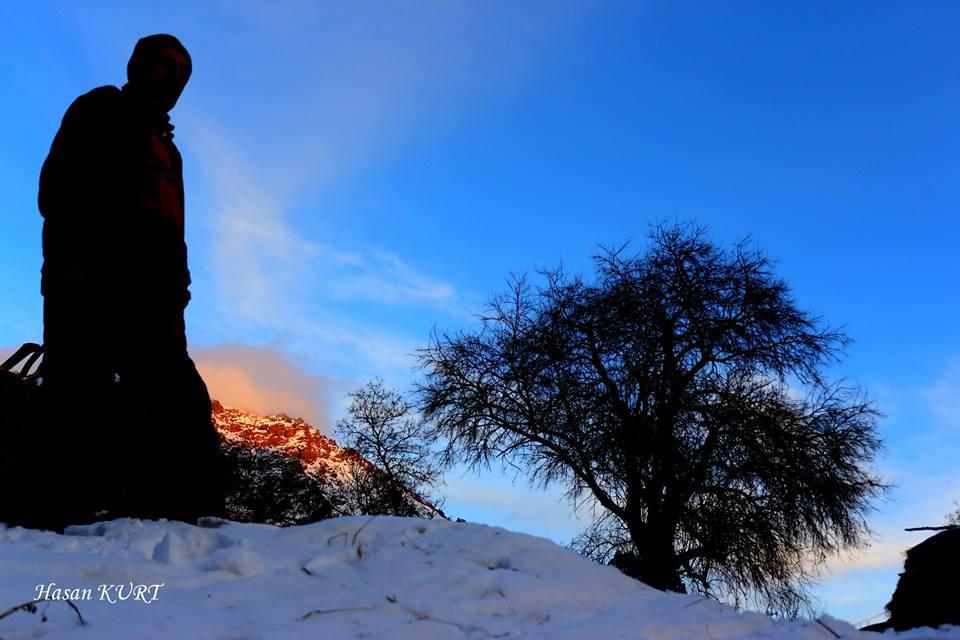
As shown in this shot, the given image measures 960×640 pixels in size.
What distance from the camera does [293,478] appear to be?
17.4 m

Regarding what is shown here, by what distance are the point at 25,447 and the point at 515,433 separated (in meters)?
10.3

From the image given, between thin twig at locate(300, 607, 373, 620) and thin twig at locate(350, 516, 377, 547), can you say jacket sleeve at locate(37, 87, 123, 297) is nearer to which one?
thin twig at locate(350, 516, 377, 547)

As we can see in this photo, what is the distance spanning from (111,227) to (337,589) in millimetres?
3432

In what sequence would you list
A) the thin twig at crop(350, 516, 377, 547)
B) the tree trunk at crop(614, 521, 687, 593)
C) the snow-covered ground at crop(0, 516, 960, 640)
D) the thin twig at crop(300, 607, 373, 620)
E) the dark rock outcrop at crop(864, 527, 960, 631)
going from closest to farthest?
the snow-covered ground at crop(0, 516, 960, 640) → the thin twig at crop(300, 607, 373, 620) → the thin twig at crop(350, 516, 377, 547) → the dark rock outcrop at crop(864, 527, 960, 631) → the tree trunk at crop(614, 521, 687, 593)

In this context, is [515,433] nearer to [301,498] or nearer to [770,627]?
[301,498]

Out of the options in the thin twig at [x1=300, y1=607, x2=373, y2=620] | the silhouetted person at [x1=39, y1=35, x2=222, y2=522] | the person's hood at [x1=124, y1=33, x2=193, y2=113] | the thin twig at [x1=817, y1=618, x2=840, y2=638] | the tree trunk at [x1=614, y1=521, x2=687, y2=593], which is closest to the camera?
the thin twig at [x1=300, y1=607, x2=373, y2=620]

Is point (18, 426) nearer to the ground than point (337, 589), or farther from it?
farther from it

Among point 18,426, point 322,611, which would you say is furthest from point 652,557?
point 322,611

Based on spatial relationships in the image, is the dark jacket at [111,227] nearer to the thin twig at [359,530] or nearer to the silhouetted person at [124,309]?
the silhouetted person at [124,309]

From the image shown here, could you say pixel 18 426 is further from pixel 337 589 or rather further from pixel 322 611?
A: pixel 322 611

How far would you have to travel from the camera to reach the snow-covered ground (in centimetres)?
321

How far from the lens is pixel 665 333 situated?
13.7 meters

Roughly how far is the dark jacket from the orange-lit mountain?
10298 millimetres

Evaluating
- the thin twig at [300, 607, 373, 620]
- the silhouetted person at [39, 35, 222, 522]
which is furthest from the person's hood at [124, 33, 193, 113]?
the thin twig at [300, 607, 373, 620]
